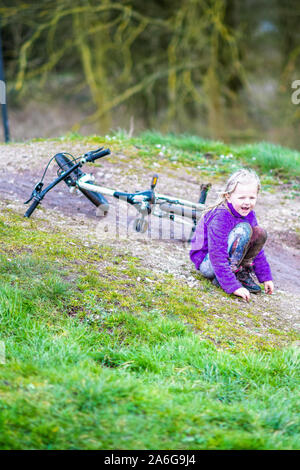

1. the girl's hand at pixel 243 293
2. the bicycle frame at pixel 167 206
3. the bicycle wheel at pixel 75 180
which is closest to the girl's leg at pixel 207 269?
the girl's hand at pixel 243 293

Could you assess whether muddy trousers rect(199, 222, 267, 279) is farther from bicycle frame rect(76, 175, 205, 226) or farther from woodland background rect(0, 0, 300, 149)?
woodland background rect(0, 0, 300, 149)

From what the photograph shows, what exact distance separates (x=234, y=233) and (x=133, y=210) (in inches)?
79.6

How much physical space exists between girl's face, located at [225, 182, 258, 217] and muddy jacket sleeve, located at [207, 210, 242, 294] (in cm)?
11

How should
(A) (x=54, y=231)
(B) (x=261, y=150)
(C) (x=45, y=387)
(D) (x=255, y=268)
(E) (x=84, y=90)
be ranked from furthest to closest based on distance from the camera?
(E) (x=84, y=90) < (B) (x=261, y=150) < (A) (x=54, y=231) < (D) (x=255, y=268) < (C) (x=45, y=387)

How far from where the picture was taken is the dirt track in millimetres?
4758

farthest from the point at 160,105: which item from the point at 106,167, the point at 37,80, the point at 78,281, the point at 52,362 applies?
the point at 52,362

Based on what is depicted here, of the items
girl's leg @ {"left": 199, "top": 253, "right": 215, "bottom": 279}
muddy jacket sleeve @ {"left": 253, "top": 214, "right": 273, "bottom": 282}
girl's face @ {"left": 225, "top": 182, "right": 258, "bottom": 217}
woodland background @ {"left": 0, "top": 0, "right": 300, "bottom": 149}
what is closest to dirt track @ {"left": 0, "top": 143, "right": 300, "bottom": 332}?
girl's leg @ {"left": 199, "top": 253, "right": 215, "bottom": 279}

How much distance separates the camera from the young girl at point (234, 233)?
12.8 ft

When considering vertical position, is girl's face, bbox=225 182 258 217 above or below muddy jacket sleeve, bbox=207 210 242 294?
above

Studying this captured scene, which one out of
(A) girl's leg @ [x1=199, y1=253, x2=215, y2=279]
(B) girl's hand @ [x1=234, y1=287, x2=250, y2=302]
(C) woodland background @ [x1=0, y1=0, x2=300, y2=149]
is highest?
(C) woodland background @ [x1=0, y1=0, x2=300, y2=149]

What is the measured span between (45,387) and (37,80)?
1220cm

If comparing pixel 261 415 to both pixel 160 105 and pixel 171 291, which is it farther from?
pixel 160 105

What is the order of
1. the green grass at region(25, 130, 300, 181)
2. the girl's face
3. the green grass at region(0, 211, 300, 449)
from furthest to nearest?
1. the green grass at region(25, 130, 300, 181)
2. the girl's face
3. the green grass at region(0, 211, 300, 449)

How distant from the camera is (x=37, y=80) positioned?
13219 millimetres
